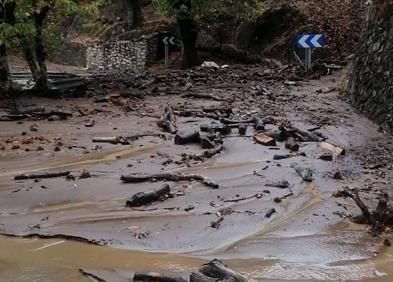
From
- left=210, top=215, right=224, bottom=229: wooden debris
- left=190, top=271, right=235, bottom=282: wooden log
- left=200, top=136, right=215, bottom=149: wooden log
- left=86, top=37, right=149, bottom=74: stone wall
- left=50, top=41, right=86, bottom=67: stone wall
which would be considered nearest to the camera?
left=190, top=271, right=235, bottom=282: wooden log

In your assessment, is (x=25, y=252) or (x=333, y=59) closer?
(x=25, y=252)

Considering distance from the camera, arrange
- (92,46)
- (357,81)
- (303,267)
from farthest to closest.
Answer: (92,46)
(357,81)
(303,267)

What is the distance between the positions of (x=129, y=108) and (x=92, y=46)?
2518cm

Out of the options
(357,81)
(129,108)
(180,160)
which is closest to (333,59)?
(357,81)

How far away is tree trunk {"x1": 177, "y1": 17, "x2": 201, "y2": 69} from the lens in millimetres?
24344

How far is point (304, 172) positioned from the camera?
296 inches

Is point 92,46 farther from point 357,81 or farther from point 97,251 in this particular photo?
point 97,251

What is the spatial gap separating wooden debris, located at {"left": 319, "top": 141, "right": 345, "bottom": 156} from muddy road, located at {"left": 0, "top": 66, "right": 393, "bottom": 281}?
0.38 feet

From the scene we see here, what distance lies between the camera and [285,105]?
14.0m

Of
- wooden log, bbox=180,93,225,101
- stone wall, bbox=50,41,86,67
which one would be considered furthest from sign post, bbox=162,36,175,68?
wooden log, bbox=180,93,225,101

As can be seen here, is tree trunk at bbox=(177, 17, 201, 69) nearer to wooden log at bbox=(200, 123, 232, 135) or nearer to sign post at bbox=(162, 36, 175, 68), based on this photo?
sign post at bbox=(162, 36, 175, 68)

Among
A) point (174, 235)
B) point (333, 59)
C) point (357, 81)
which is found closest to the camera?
point (174, 235)

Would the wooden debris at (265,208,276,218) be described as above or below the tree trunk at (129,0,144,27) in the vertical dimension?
below

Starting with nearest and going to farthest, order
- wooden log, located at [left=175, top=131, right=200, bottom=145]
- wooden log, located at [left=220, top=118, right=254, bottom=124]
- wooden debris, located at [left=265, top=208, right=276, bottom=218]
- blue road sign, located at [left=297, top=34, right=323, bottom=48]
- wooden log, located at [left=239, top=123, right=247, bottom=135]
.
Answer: wooden debris, located at [left=265, top=208, right=276, bottom=218], wooden log, located at [left=175, top=131, right=200, bottom=145], wooden log, located at [left=239, top=123, right=247, bottom=135], wooden log, located at [left=220, top=118, right=254, bottom=124], blue road sign, located at [left=297, top=34, right=323, bottom=48]
